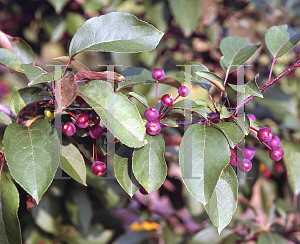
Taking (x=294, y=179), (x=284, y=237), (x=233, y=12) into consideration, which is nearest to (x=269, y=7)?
(x=233, y=12)

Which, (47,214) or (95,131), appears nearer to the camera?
(95,131)

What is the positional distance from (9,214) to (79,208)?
0.67 metres

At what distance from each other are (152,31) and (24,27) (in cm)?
131

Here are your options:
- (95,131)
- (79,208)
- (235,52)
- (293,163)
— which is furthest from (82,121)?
(293,163)

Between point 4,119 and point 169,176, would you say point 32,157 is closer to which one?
point 4,119

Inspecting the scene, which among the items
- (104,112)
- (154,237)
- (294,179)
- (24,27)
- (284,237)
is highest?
(104,112)

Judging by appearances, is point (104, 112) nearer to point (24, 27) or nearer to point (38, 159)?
point (38, 159)

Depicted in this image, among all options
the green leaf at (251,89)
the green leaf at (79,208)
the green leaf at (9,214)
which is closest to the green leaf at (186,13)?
the green leaf at (251,89)

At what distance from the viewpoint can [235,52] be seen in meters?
0.81

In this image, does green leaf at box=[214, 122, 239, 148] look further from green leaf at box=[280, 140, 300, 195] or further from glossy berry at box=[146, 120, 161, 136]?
green leaf at box=[280, 140, 300, 195]

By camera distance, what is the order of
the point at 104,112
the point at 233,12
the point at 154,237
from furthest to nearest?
the point at 233,12
the point at 154,237
the point at 104,112

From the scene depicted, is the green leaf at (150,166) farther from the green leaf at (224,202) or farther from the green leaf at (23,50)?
the green leaf at (23,50)

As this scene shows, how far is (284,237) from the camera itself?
4.02 feet

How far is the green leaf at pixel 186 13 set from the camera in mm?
1389
